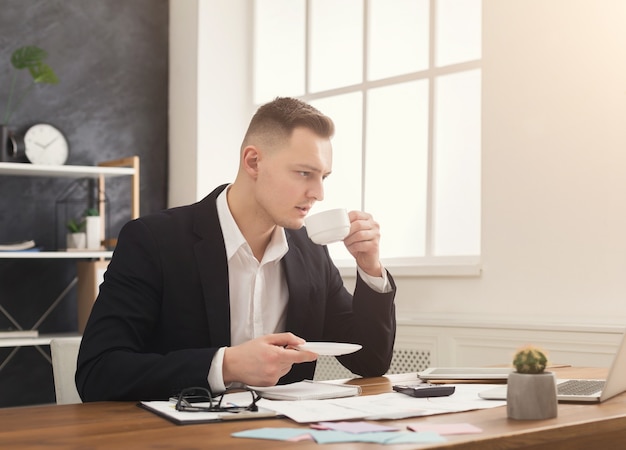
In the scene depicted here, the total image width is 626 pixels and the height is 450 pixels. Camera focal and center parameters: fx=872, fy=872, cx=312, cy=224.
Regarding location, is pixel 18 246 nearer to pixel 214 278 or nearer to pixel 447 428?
pixel 214 278

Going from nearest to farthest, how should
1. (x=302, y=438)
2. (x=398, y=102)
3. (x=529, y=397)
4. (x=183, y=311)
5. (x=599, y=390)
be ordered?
(x=302, y=438) → (x=529, y=397) → (x=599, y=390) → (x=183, y=311) → (x=398, y=102)

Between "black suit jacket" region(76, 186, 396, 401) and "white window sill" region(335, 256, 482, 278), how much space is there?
51.4 inches

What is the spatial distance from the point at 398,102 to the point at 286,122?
2.05 metres

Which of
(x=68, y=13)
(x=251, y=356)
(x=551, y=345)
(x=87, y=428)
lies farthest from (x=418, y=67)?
(x=87, y=428)

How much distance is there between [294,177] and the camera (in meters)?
2.04

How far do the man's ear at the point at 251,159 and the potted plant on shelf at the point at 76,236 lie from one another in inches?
93.8

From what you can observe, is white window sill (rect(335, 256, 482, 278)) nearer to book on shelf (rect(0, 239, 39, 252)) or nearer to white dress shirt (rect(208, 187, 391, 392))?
white dress shirt (rect(208, 187, 391, 392))

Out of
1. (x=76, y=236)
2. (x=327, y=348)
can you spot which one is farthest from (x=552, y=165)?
(x=76, y=236)

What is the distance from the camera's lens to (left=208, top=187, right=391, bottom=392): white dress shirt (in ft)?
6.72

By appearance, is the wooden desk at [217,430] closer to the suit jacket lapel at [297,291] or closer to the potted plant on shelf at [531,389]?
the potted plant on shelf at [531,389]

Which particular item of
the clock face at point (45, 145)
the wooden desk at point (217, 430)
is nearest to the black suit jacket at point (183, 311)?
the wooden desk at point (217, 430)

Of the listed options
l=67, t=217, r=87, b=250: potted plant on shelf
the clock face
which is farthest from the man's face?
the clock face

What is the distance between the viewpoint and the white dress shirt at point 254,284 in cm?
205

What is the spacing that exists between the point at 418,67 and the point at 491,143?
75 cm
